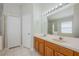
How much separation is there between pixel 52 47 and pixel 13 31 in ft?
2.29

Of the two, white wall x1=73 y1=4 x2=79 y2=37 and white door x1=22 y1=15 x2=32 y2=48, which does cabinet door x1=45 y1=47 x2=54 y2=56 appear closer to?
white door x1=22 y1=15 x2=32 y2=48

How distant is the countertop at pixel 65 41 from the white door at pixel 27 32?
0.13m

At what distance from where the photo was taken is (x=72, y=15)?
180 centimetres

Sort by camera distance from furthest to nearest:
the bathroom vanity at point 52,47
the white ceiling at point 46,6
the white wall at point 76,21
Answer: the white ceiling at point 46,6 < the white wall at point 76,21 < the bathroom vanity at point 52,47

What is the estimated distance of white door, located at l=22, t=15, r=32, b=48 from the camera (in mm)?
1915

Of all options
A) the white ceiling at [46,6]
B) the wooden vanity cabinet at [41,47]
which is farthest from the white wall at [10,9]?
the wooden vanity cabinet at [41,47]

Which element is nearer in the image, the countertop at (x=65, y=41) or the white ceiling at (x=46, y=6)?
the countertop at (x=65, y=41)

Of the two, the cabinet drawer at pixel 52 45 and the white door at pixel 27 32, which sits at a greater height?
the white door at pixel 27 32

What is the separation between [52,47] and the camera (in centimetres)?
185

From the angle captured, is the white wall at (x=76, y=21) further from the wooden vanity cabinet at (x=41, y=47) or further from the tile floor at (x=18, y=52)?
the tile floor at (x=18, y=52)

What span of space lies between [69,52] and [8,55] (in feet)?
3.26

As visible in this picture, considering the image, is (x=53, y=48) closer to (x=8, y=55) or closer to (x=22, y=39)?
(x=22, y=39)

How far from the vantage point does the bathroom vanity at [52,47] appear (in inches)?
63.3

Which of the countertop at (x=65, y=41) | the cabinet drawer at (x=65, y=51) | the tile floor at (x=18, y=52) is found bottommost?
the tile floor at (x=18, y=52)
